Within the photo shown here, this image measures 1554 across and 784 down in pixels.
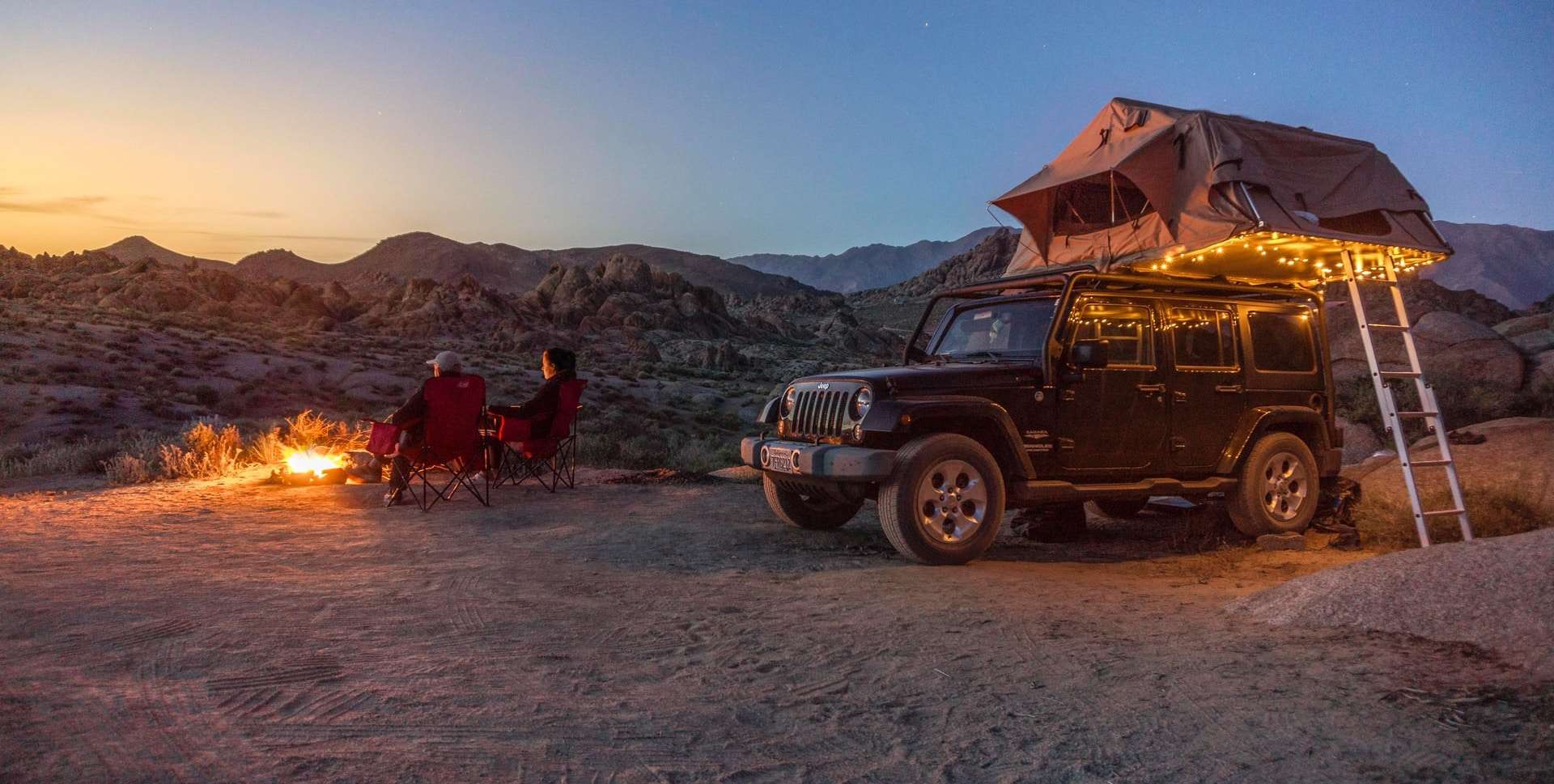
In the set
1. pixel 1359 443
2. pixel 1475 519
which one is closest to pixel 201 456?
pixel 1475 519

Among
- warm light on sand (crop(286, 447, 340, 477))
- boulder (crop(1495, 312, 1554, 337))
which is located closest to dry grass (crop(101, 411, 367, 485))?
warm light on sand (crop(286, 447, 340, 477))

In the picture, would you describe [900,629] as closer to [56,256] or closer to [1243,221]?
[1243,221]

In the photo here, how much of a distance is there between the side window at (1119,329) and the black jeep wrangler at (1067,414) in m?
0.01

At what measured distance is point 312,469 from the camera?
1130 centimetres

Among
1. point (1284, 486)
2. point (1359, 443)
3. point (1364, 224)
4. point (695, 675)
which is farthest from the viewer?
point (1359, 443)

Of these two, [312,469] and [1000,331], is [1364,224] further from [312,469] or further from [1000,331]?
[312,469]

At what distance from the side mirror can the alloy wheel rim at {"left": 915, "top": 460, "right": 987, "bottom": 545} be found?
114cm

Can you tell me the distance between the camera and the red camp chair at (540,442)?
34.9ft

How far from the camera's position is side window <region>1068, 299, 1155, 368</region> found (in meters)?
7.83

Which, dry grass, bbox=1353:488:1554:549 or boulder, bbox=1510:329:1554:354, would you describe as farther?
boulder, bbox=1510:329:1554:354

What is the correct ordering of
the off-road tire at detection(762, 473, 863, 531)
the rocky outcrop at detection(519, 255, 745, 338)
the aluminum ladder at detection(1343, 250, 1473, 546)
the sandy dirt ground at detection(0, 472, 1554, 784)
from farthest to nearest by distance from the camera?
the rocky outcrop at detection(519, 255, 745, 338) < the off-road tire at detection(762, 473, 863, 531) < the aluminum ladder at detection(1343, 250, 1473, 546) < the sandy dirt ground at detection(0, 472, 1554, 784)

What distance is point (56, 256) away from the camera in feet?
269

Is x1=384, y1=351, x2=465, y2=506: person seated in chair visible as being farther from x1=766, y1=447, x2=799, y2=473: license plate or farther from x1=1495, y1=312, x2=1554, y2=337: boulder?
x1=1495, y1=312, x2=1554, y2=337: boulder

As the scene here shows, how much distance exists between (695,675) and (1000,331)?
4728 millimetres
